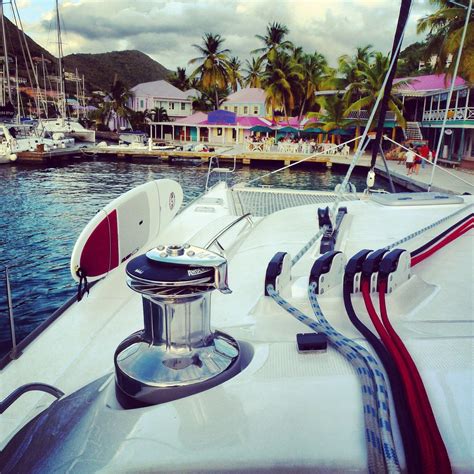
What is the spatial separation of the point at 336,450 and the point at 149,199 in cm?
355

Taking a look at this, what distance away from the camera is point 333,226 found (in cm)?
270

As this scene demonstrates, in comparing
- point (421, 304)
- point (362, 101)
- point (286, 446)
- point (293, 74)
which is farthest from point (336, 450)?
point (293, 74)

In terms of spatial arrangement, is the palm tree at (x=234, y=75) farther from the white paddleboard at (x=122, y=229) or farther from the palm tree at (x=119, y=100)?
the white paddleboard at (x=122, y=229)

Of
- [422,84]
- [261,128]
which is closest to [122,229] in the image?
[422,84]

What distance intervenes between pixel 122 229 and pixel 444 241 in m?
2.38

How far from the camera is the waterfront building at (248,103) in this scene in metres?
37.6

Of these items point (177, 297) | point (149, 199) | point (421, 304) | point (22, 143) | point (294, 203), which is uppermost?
point (177, 297)

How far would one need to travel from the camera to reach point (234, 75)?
137 ft

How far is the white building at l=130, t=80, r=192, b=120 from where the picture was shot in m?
46.4

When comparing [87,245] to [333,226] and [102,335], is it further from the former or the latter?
[333,226]

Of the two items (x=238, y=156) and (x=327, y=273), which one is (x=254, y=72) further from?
(x=327, y=273)

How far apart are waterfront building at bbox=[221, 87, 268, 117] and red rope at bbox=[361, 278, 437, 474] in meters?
37.4

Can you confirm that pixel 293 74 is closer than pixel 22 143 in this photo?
No

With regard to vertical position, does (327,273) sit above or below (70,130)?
above
